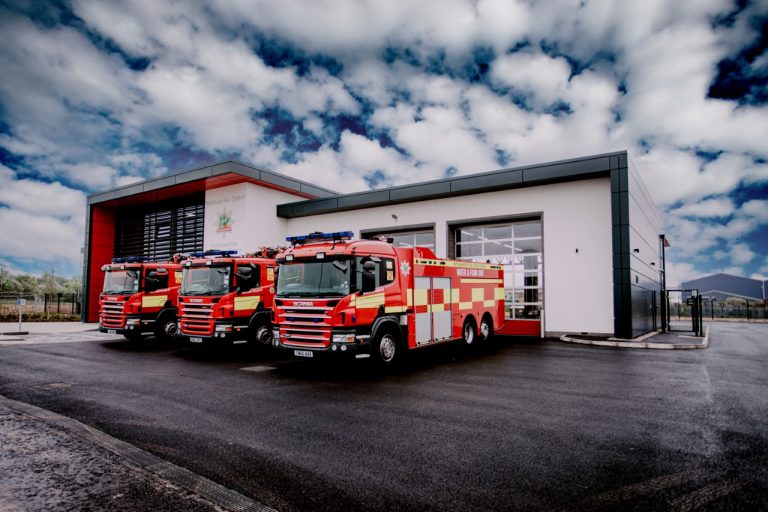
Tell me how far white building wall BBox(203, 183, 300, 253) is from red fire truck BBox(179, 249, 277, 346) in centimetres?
784

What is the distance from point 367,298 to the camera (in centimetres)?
891

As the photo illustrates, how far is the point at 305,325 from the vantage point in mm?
8859

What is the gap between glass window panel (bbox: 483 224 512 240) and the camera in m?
17.8

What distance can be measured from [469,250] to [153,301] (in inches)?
469

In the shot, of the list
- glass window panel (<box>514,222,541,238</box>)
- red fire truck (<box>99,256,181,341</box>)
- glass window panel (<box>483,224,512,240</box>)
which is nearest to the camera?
red fire truck (<box>99,256,181,341</box>)

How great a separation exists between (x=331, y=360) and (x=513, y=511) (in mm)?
8027

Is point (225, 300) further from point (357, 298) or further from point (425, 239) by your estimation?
point (425, 239)

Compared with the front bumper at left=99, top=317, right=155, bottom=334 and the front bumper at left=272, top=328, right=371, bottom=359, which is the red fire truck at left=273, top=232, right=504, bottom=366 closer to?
the front bumper at left=272, top=328, right=371, bottom=359

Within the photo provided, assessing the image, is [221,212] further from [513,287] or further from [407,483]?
[407,483]

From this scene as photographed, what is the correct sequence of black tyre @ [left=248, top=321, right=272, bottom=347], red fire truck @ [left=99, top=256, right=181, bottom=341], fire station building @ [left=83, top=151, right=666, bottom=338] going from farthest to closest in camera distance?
fire station building @ [left=83, top=151, right=666, bottom=338] < red fire truck @ [left=99, top=256, right=181, bottom=341] < black tyre @ [left=248, top=321, right=272, bottom=347]

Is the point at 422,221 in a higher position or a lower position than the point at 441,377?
higher

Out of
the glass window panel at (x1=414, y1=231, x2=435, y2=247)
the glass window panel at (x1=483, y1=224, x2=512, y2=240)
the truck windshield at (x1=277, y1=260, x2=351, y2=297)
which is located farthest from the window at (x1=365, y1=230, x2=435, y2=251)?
the truck windshield at (x1=277, y1=260, x2=351, y2=297)

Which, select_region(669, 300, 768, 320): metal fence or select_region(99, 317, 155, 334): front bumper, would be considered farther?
select_region(669, 300, 768, 320): metal fence

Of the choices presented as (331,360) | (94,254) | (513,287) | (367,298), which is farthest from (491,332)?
(94,254)
